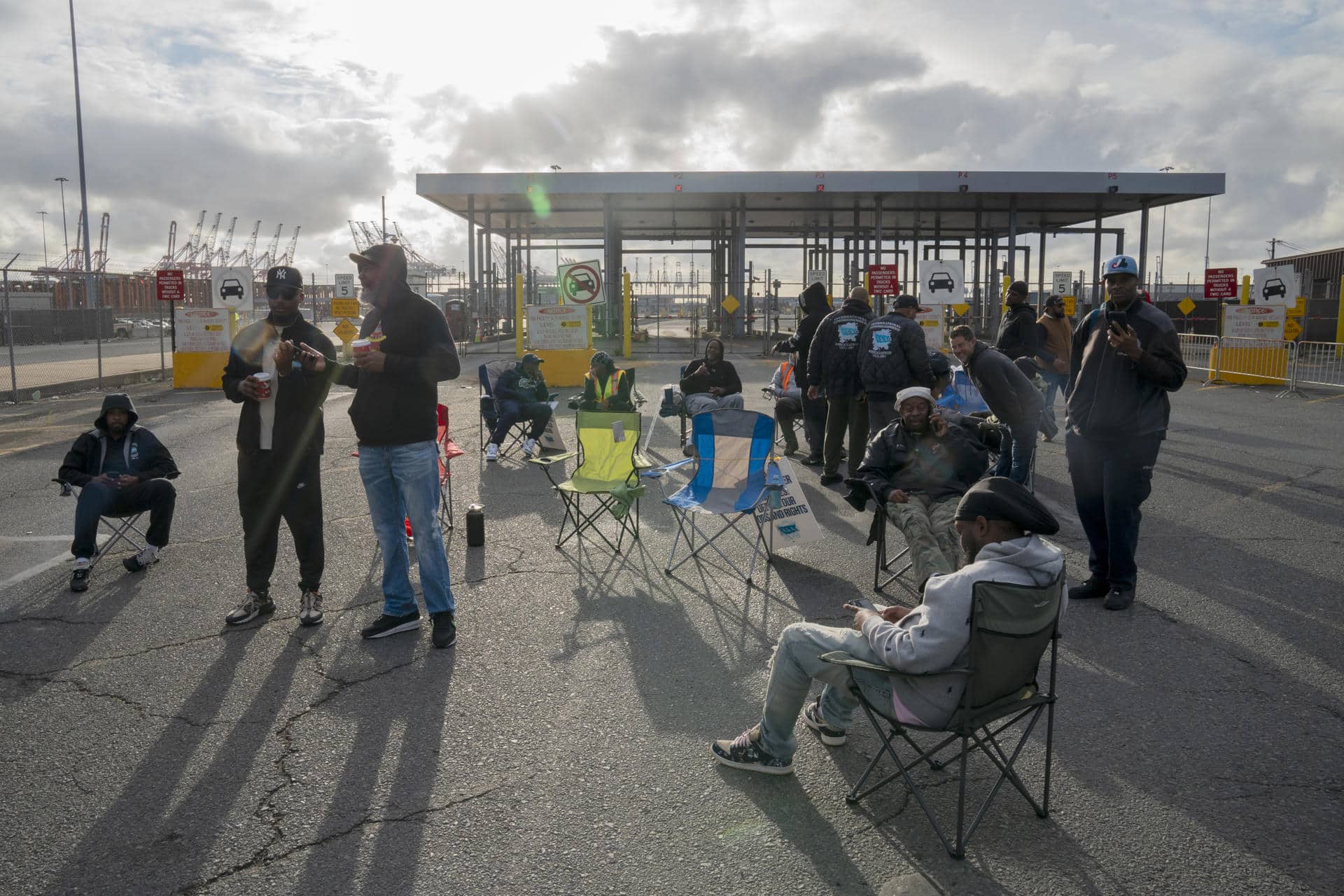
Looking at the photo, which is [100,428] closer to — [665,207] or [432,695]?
[432,695]

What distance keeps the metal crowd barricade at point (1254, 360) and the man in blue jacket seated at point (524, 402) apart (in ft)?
50.1

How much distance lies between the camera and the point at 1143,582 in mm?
6254

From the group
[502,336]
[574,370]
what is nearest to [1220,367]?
[574,370]

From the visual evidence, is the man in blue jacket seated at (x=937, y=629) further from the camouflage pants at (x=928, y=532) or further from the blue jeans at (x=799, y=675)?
the camouflage pants at (x=928, y=532)

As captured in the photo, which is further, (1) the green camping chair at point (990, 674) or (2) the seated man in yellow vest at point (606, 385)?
(2) the seated man in yellow vest at point (606, 385)

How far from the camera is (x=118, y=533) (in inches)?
260

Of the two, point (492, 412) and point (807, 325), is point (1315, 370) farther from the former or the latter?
point (492, 412)

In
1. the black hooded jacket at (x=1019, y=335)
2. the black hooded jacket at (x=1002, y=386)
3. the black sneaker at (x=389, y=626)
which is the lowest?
the black sneaker at (x=389, y=626)

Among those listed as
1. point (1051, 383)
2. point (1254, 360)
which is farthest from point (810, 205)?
point (1051, 383)

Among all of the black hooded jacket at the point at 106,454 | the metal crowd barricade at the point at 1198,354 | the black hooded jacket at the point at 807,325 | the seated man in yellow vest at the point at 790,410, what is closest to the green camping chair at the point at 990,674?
the black hooded jacket at the point at 106,454

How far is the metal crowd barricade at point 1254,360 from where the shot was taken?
1988 centimetres

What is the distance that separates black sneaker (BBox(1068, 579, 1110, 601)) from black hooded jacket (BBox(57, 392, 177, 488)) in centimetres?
588

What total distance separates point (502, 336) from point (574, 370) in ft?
73.9

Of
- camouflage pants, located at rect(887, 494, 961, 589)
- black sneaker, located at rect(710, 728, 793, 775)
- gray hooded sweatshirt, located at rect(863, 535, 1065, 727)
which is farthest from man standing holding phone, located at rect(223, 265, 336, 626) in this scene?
gray hooded sweatshirt, located at rect(863, 535, 1065, 727)
